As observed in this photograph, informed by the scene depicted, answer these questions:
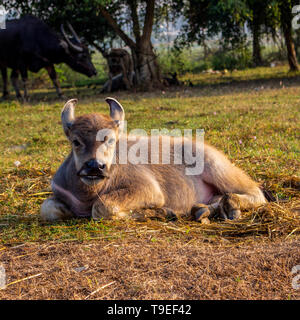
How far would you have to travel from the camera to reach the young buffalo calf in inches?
129

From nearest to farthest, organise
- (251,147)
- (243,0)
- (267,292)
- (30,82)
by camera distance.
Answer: (267,292) < (251,147) < (243,0) < (30,82)

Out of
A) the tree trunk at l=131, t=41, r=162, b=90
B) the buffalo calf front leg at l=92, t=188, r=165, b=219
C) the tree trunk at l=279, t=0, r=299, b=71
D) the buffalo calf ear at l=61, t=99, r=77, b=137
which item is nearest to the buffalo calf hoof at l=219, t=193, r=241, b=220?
the buffalo calf front leg at l=92, t=188, r=165, b=219

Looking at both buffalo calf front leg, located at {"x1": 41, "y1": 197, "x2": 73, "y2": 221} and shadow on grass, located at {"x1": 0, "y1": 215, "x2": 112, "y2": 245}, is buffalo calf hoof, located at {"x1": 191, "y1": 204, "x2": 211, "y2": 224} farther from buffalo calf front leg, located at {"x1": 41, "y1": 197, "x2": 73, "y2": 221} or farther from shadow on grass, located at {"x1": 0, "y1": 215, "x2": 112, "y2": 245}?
buffalo calf front leg, located at {"x1": 41, "y1": 197, "x2": 73, "y2": 221}

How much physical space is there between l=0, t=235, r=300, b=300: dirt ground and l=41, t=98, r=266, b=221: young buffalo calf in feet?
1.64

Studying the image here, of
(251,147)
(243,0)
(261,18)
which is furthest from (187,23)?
(251,147)

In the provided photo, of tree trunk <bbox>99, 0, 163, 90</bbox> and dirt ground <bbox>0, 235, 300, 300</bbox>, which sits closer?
dirt ground <bbox>0, 235, 300, 300</bbox>

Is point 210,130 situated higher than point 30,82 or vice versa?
point 30,82

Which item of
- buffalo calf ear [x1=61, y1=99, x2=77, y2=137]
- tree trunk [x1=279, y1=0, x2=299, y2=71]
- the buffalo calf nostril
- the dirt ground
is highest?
tree trunk [x1=279, y1=0, x2=299, y2=71]

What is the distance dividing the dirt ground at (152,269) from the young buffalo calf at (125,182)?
1.64 ft

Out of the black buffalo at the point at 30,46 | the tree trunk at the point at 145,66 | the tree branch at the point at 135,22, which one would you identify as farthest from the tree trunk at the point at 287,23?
the black buffalo at the point at 30,46

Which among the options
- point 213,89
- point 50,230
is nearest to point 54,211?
point 50,230

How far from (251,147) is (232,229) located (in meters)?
2.84

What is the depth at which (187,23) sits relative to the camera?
53.9ft
